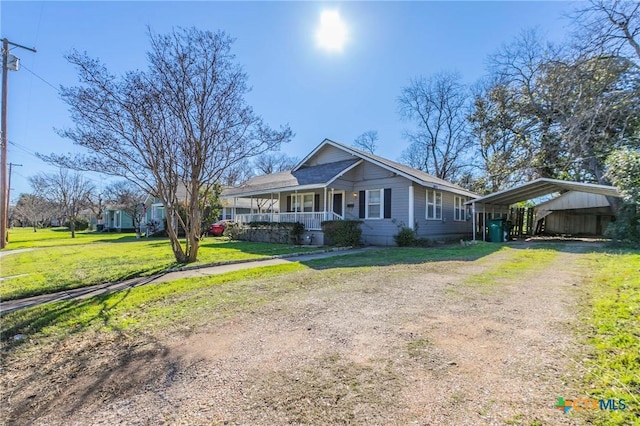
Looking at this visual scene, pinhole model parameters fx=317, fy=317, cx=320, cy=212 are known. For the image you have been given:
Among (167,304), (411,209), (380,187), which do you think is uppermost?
(380,187)

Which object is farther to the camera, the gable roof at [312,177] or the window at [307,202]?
the window at [307,202]

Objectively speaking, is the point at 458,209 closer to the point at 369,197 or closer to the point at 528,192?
the point at 528,192

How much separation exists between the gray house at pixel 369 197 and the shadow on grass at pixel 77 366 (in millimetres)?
11344

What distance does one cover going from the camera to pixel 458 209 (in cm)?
1964

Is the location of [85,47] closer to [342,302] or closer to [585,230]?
[342,302]

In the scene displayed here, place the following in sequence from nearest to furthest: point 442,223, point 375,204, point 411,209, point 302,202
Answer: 1. point 411,209
2. point 375,204
3. point 442,223
4. point 302,202

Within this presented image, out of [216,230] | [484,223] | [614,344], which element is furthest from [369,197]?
[614,344]

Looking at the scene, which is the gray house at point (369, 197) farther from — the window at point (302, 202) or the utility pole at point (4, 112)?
the utility pole at point (4, 112)

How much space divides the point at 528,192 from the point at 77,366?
65.2 feet

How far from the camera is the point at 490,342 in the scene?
133 inches

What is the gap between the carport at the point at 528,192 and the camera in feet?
43.4

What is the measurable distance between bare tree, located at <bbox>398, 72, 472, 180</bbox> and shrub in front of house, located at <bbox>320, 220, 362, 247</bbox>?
23.8 m

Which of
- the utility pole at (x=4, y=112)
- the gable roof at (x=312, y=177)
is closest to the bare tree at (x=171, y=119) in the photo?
the gable roof at (x=312, y=177)

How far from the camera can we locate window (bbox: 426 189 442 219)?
A: 53.8ft
